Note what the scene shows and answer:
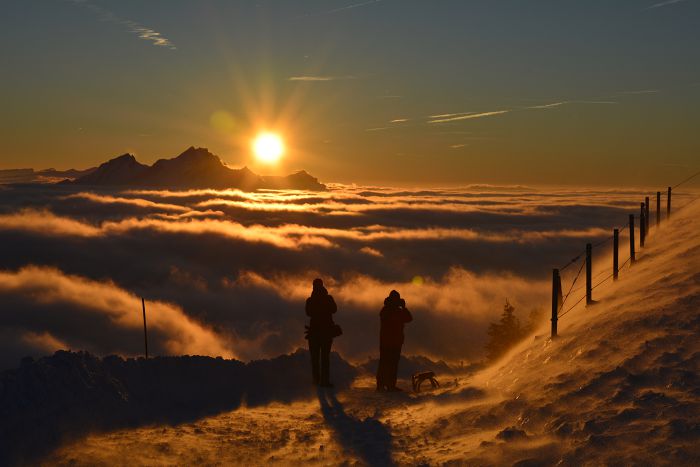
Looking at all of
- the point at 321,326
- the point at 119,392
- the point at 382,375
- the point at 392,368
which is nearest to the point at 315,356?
the point at 321,326

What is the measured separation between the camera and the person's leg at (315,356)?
12.6 meters

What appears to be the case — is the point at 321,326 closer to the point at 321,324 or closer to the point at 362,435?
the point at 321,324

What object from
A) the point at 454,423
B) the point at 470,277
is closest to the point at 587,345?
the point at 454,423

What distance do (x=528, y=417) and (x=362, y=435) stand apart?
231 centimetres

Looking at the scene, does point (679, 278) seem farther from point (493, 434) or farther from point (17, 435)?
point (17, 435)

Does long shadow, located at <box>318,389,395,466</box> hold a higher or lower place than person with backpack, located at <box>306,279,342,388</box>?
lower

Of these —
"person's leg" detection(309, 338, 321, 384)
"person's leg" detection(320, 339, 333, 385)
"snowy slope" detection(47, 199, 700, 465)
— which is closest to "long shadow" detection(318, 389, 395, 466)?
"snowy slope" detection(47, 199, 700, 465)

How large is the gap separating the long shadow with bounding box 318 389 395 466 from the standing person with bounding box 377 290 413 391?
65.6 inches

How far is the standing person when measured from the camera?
484 inches

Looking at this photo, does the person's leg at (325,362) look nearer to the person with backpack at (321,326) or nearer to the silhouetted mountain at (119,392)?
the person with backpack at (321,326)

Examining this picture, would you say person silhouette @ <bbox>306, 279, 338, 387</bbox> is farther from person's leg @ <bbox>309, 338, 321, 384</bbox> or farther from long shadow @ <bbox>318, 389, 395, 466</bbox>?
long shadow @ <bbox>318, 389, 395, 466</bbox>

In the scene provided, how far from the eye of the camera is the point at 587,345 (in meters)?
10.2

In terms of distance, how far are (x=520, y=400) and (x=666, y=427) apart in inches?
90.8

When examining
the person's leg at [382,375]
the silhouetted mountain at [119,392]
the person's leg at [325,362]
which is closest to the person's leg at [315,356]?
the person's leg at [325,362]
